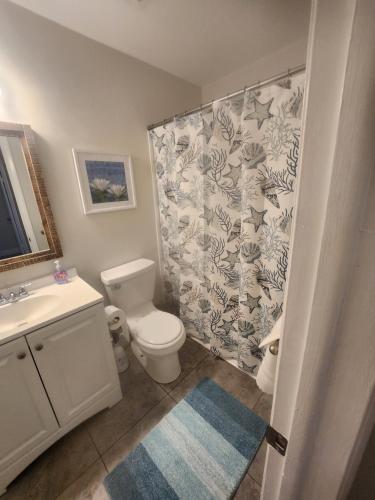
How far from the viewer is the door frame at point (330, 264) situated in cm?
23

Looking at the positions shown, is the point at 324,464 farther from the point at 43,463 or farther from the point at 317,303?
the point at 43,463

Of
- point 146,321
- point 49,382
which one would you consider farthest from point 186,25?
point 49,382

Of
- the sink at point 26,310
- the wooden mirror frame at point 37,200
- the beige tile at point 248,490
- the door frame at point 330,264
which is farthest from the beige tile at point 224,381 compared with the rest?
the wooden mirror frame at point 37,200

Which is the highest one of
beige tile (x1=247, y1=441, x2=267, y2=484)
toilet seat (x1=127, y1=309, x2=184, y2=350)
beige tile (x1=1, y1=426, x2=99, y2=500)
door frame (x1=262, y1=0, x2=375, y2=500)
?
door frame (x1=262, y1=0, x2=375, y2=500)

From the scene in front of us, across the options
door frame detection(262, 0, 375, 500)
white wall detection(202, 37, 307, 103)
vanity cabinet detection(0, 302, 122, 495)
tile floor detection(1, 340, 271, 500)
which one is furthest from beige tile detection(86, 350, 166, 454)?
white wall detection(202, 37, 307, 103)

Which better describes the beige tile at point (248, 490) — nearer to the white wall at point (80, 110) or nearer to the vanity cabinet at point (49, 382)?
the vanity cabinet at point (49, 382)

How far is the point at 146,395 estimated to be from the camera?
58.5 inches

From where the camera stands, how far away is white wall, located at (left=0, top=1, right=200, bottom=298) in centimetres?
118

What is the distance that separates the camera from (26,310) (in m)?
1.25

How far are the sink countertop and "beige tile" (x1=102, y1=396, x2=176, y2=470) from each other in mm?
838

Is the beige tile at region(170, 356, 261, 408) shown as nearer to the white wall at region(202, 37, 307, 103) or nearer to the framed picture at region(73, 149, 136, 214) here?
the framed picture at region(73, 149, 136, 214)

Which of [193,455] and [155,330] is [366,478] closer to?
[193,455]

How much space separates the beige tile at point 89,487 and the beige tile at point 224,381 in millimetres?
542

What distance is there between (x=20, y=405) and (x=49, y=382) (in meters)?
0.13
